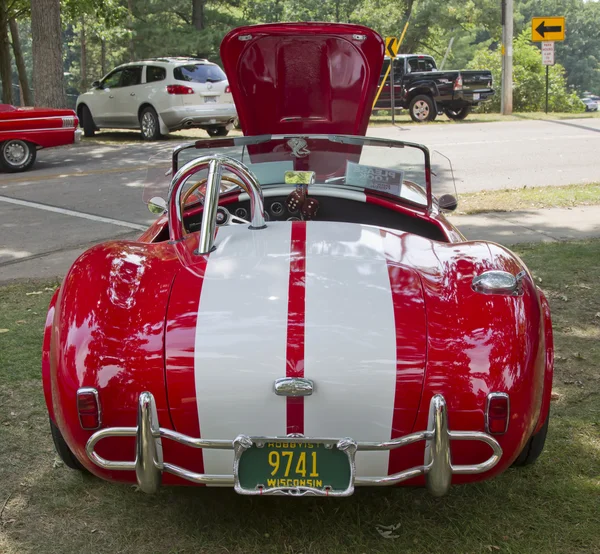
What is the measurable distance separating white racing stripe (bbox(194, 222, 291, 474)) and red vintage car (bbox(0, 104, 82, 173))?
1014 centimetres

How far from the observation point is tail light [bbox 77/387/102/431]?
8.64ft

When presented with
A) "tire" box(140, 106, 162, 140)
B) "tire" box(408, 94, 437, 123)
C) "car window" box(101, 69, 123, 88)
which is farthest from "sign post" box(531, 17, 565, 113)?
"car window" box(101, 69, 123, 88)

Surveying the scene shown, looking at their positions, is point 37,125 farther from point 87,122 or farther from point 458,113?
point 458,113

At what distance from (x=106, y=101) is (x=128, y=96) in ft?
2.57

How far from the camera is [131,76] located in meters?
17.2

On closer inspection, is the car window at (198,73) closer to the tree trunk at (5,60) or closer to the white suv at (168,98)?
the white suv at (168,98)

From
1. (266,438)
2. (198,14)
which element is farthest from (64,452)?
(198,14)

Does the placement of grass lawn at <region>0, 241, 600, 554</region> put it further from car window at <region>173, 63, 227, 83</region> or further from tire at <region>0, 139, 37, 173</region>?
car window at <region>173, 63, 227, 83</region>

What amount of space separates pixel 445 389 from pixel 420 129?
632 inches

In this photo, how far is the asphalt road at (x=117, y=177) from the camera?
7.75 metres

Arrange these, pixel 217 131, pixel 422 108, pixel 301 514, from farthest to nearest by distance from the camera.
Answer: pixel 422 108, pixel 217 131, pixel 301 514

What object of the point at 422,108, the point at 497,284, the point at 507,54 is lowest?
the point at 422,108

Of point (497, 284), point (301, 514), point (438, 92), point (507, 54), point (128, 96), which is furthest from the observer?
point (507, 54)

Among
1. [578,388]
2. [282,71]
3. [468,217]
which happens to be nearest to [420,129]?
[468,217]
